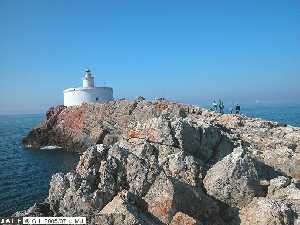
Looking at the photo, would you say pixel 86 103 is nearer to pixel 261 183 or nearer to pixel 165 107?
pixel 165 107

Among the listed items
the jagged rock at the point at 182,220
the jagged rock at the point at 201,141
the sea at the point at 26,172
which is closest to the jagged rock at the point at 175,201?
the jagged rock at the point at 182,220

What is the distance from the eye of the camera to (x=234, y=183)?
18156 millimetres

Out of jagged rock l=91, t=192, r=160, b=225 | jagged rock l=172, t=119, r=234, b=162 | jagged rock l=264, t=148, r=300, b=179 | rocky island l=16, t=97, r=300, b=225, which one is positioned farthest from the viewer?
jagged rock l=172, t=119, r=234, b=162

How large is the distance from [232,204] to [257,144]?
614 inches

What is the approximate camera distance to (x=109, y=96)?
84.5 m

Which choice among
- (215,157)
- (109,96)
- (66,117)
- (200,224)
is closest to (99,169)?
(200,224)

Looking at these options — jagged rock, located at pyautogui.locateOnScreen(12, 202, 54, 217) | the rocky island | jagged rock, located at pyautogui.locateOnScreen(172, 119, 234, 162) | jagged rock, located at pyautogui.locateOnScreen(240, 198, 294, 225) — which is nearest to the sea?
jagged rock, located at pyautogui.locateOnScreen(12, 202, 54, 217)

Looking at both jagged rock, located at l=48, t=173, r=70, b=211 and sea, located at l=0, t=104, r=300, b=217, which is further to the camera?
sea, located at l=0, t=104, r=300, b=217

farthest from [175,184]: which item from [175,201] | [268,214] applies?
[268,214]

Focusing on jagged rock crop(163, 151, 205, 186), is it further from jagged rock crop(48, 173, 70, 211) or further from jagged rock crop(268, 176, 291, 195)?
jagged rock crop(48, 173, 70, 211)

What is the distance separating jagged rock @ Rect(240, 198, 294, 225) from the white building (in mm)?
66393

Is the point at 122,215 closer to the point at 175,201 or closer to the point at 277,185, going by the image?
the point at 175,201

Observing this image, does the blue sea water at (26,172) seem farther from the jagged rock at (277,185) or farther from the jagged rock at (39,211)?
the jagged rock at (277,185)

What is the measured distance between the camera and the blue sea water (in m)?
35.0
